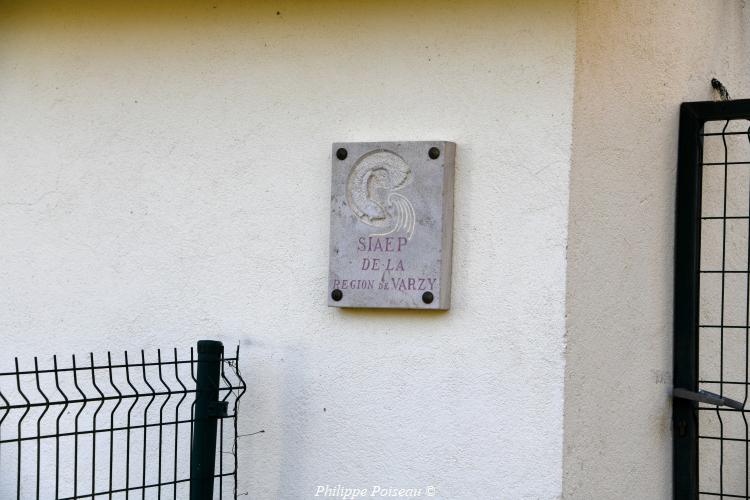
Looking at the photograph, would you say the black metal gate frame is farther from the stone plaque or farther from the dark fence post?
the dark fence post

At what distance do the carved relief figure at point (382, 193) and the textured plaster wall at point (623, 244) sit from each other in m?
0.66

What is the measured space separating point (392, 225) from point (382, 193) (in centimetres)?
14

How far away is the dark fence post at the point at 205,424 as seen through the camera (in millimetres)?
4520

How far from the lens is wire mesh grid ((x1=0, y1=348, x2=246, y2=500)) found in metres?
4.75

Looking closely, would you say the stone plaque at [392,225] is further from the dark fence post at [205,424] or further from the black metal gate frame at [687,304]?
the black metal gate frame at [687,304]

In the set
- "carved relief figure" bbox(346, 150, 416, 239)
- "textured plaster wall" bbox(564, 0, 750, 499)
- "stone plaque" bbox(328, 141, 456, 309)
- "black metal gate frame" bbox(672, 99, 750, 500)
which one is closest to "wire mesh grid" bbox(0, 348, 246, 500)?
"stone plaque" bbox(328, 141, 456, 309)

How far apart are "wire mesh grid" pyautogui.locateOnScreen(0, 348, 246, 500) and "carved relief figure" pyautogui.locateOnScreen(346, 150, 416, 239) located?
0.83 metres

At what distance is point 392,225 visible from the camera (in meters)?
4.46

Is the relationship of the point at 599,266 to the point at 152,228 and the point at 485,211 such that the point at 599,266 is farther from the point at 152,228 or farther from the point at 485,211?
the point at 152,228

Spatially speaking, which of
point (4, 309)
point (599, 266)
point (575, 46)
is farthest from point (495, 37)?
point (4, 309)

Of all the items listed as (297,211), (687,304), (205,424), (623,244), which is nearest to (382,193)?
(297,211)

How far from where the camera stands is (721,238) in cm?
554

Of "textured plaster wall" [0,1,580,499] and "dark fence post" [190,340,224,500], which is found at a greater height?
"textured plaster wall" [0,1,580,499]

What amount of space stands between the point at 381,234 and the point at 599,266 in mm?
884
